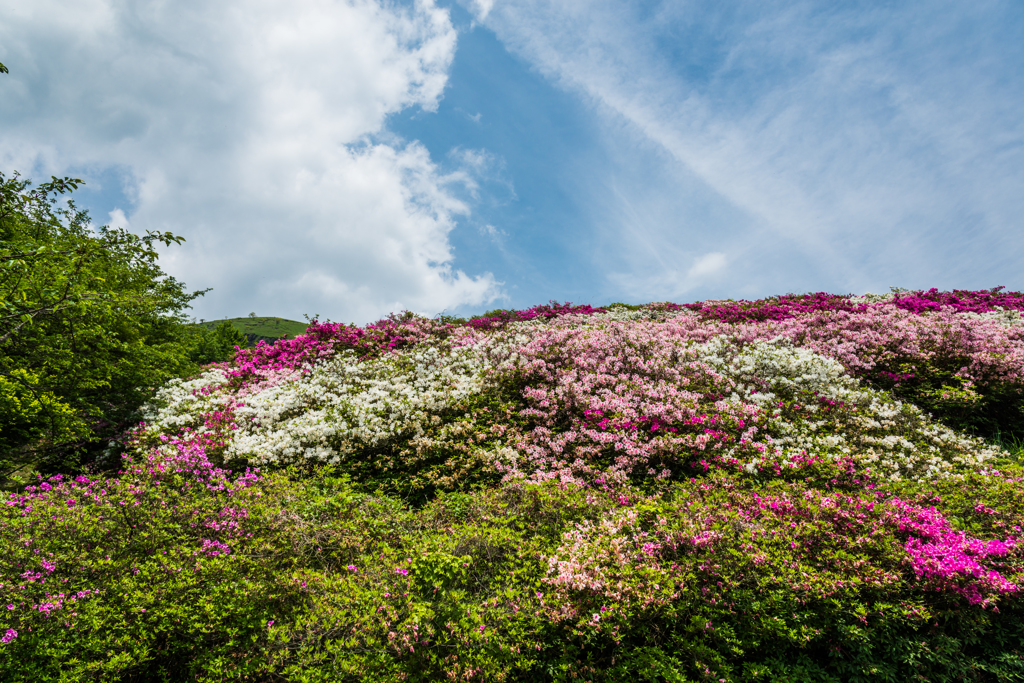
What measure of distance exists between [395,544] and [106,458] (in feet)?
31.8

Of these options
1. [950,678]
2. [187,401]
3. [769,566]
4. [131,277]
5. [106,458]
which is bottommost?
[950,678]

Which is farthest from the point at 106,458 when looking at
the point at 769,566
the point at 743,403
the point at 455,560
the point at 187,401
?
the point at 743,403

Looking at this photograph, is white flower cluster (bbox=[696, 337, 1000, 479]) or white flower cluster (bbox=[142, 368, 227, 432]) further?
white flower cluster (bbox=[142, 368, 227, 432])

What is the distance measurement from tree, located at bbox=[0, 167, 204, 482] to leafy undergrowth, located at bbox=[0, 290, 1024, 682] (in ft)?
7.01

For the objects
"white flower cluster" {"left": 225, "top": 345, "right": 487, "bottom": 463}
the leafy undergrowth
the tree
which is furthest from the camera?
"white flower cluster" {"left": 225, "top": 345, "right": 487, "bottom": 463}

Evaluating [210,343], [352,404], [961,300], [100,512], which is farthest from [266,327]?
[961,300]

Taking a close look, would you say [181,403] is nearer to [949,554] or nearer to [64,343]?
[64,343]

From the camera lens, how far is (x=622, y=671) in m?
3.84

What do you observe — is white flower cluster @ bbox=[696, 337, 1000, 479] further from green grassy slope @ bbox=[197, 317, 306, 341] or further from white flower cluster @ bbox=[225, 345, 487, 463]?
green grassy slope @ bbox=[197, 317, 306, 341]

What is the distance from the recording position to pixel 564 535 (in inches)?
204

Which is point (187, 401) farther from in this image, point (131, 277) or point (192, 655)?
point (192, 655)

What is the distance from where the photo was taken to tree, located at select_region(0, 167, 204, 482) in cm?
758

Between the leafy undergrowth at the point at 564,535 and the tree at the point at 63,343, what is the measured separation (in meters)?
2.14

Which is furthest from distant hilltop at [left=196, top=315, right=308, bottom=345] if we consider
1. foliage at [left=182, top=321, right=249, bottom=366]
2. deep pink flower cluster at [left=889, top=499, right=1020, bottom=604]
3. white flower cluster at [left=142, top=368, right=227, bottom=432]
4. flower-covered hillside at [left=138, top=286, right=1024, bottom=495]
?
deep pink flower cluster at [left=889, top=499, right=1020, bottom=604]
